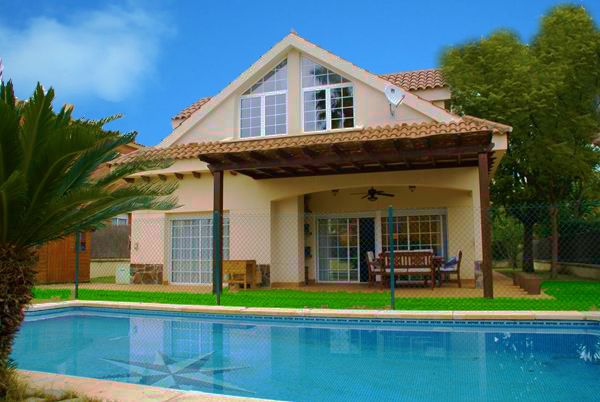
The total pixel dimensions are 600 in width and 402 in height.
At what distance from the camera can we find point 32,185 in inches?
184

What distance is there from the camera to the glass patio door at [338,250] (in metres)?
16.7

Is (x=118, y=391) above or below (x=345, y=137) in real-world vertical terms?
below

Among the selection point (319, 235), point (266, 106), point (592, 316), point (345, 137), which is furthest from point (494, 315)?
point (266, 106)

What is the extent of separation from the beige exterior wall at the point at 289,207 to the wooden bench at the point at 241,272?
0.69m

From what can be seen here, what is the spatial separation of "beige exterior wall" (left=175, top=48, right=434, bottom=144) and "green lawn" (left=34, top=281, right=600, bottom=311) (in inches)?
217

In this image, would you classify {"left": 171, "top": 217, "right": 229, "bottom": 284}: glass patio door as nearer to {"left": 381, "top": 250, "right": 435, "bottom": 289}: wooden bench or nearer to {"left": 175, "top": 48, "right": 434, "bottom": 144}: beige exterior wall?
{"left": 175, "top": 48, "right": 434, "bottom": 144}: beige exterior wall

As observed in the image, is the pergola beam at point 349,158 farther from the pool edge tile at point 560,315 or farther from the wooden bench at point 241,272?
the pool edge tile at point 560,315

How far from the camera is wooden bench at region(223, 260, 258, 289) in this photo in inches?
578

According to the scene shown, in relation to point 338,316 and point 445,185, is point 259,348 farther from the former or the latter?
point 445,185

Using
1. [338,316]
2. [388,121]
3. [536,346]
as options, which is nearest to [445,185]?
[388,121]

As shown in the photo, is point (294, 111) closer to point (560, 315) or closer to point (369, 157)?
point (369, 157)

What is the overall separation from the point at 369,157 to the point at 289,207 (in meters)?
4.16

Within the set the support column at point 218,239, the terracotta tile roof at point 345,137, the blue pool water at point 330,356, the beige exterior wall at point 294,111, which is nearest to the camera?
the blue pool water at point 330,356

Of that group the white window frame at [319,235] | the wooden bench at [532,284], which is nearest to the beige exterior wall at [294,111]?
the white window frame at [319,235]
